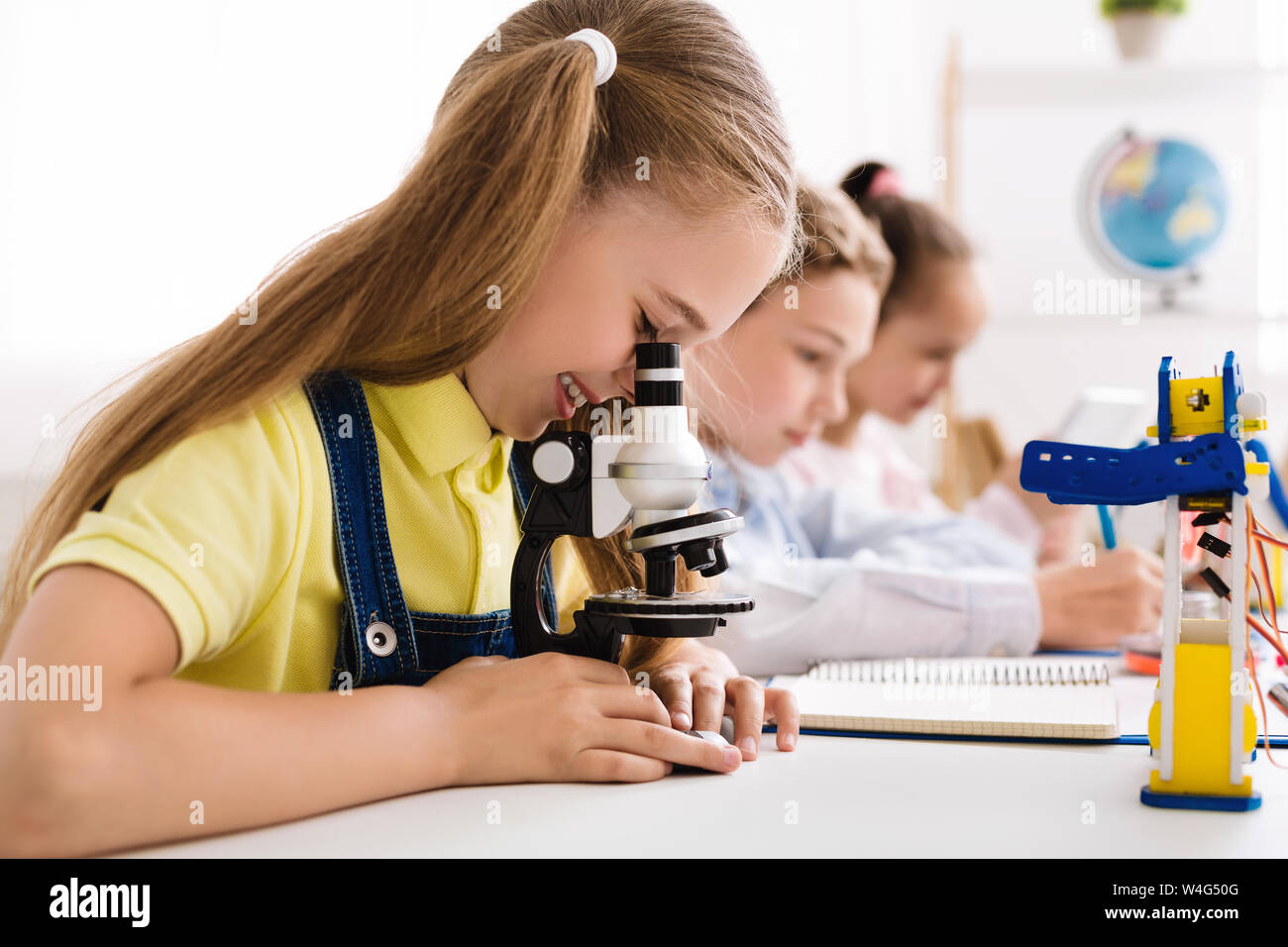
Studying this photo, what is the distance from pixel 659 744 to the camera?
0.75m

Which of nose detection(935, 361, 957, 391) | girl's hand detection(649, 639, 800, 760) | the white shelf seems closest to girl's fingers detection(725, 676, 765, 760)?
girl's hand detection(649, 639, 800, 760)

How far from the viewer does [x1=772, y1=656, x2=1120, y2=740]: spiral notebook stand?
2.93ft

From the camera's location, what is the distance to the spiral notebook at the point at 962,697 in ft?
2.93

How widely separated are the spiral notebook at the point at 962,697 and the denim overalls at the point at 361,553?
32cm

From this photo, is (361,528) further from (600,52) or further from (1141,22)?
(1141,22)

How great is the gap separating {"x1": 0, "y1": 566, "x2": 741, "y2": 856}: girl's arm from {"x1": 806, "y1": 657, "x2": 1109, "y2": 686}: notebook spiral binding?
329 millimetres

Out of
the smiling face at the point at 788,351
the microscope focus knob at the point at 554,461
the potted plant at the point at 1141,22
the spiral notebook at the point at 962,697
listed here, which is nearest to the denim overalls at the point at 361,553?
the microscope focus knob at the point at 554,461

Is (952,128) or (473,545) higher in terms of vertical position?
(952,128)

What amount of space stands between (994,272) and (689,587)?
2.95 m

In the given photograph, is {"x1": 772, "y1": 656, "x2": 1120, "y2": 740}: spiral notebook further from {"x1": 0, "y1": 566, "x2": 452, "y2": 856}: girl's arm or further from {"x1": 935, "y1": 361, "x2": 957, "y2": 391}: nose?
{"x1": 935, "y1": 361, "x2": 957, "y2": 391}: nose

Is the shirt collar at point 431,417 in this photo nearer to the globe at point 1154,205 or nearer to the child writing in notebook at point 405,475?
the child writing in notebook at point 405,475
